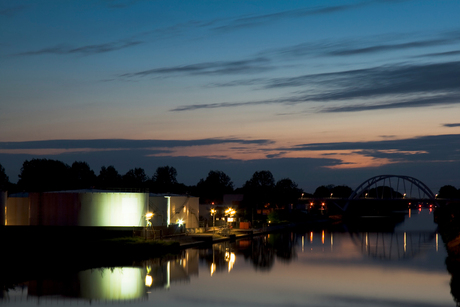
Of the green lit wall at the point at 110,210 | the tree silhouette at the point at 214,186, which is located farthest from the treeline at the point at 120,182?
the green lit wall at the point at 110,210

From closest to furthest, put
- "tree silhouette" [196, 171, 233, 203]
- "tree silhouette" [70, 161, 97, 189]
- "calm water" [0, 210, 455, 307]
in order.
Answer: "calm water" [0, 210, 455, 307] → "tree silhouette" [70, 161, 97, 189] → "tree silhouette" [196, 171, 233, 203]

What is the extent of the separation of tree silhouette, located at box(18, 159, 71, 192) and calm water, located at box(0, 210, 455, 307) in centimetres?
9290

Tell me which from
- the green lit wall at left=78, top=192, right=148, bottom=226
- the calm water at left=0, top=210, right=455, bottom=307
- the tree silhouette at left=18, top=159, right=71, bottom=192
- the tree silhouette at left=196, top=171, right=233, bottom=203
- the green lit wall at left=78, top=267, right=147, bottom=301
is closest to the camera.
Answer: the calm water at left=0, top=210, right=455, bottom=307

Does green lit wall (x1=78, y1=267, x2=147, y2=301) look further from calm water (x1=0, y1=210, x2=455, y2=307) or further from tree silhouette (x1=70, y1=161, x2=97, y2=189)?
tree silhouette (x1=70, y1=161, x2=97, y2=189)

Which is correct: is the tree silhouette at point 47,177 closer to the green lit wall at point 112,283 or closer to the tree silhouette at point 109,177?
the tree silhouette at point 109,177

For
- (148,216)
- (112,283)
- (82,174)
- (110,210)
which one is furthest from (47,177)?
(112,283)

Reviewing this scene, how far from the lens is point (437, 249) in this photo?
5797cm

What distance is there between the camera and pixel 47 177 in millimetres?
136375

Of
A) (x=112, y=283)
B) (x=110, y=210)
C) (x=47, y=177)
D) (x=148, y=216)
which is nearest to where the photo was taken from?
(x=112, y=283)

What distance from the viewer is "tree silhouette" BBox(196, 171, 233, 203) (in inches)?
6501

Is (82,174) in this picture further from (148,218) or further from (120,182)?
(148,218)

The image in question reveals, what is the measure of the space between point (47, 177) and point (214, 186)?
54364 millimetres

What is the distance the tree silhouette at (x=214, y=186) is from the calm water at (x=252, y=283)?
4537 inches

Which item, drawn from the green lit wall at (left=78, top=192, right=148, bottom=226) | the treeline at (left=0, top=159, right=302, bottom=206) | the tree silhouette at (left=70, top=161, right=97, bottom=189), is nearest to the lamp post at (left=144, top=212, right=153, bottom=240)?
the green lit wall at (left=78, top=192, right=148, bottom=226)
